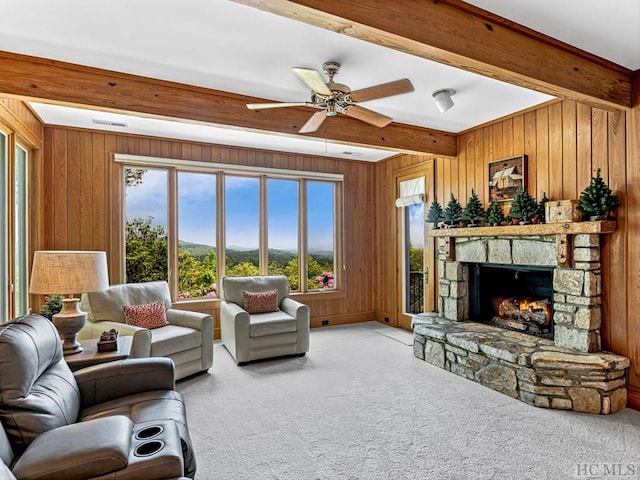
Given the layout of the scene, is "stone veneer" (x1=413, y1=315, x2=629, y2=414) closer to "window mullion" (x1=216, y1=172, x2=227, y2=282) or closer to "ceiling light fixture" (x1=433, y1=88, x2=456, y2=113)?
"ceiling light fixture" (x1=433, y1=88, x2=456, y2=113)

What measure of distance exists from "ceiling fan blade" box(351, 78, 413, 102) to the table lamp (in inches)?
88.6

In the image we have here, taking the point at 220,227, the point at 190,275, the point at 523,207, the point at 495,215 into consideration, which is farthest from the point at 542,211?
the point at 190,275

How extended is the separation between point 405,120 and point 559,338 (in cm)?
265

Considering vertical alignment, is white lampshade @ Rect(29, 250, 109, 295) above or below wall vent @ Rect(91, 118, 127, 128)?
below

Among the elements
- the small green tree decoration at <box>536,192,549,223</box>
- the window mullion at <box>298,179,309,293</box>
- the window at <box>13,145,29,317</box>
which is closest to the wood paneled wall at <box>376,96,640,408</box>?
the small green tree decoration at <box>536,192,549,223</box>

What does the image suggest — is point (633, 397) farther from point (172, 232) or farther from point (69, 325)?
point (172, 232)

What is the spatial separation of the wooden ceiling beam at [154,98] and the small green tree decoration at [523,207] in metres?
1.43

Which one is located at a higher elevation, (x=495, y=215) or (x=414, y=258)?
(x=495, y=215)

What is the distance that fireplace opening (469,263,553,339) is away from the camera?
3727 millimetres

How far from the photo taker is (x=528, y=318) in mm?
3863

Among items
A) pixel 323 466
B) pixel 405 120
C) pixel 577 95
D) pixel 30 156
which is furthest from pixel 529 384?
pixel 30 156

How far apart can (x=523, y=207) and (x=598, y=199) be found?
0.64 metres

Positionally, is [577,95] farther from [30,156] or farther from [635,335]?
[30,156]

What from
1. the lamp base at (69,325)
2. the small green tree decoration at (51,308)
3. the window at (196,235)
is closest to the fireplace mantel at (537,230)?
the window at (196,235)
